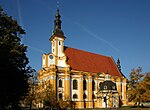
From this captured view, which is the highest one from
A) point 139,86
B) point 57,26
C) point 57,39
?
point 57,26

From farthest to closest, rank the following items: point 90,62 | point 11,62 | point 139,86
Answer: point 90,62
point 139,86
point 11,62

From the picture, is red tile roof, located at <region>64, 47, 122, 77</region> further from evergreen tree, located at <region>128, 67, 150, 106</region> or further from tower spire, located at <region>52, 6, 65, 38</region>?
evergreen tree, located at <region>128, 67, 150, 106</region>

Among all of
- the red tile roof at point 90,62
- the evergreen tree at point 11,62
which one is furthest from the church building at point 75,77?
the evergreen tree at point 11,62

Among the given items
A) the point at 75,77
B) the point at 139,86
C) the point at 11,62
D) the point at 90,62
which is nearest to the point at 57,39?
the point at 75,77

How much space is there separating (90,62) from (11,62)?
50.7 metres

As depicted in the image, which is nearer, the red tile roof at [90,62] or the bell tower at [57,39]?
the bell tower at [57,39]

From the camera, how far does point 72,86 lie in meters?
67.5

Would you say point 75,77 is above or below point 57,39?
below

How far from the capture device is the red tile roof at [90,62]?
234ft

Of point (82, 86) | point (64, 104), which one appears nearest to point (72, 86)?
point (82, 86)

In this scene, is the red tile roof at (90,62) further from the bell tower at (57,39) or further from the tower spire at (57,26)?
the tower spire at (57,26)

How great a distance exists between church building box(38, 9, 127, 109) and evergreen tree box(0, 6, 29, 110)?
34319 millimetres

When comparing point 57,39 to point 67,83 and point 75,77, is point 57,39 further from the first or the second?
point 67,83

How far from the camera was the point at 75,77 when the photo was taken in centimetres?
6819
